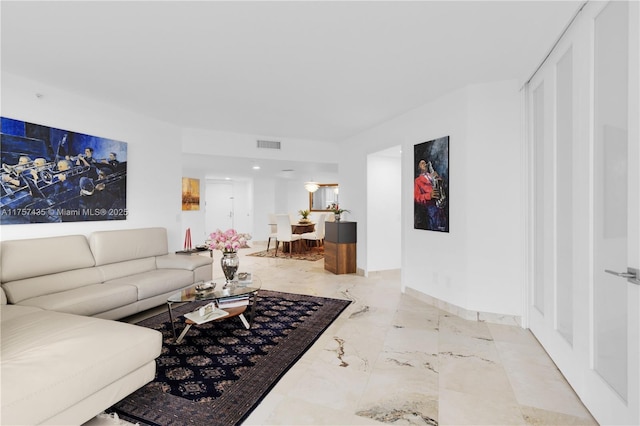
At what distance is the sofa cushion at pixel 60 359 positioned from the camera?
1.41 meters

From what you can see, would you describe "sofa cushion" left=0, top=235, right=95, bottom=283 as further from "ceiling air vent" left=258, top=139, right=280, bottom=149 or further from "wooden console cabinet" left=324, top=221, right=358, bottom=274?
"wooden console cabinet" left=324, top=221, right=358, bottom=274

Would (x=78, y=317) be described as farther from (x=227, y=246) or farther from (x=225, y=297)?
(x=227, y=246)

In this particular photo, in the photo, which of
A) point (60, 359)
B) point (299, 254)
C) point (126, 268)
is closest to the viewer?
point (60, 359)

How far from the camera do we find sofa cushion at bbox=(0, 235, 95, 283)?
2865 millimetres

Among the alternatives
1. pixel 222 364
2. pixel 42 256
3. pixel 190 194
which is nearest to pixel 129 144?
pixel 42 256

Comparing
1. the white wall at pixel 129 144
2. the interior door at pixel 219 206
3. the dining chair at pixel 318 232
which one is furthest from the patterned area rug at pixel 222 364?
the interior door at pixel 219 206

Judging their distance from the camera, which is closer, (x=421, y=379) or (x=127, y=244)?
(x=421, y=379)

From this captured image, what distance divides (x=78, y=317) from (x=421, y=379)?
246 centimetres

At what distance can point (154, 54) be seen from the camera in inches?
107

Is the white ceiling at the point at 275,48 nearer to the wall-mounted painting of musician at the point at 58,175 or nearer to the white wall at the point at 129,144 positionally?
the white wall at the point at 129,144

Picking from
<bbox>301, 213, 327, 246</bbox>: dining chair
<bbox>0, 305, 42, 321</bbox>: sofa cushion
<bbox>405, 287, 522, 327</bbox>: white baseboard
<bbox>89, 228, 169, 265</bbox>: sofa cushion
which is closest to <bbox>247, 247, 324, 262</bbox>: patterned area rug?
<bbox>301, 213, 327, 246</bbox>: dining chair

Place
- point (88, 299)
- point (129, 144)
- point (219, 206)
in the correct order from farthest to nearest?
point (219, 206) < point (129, 144) < point (88, 299)

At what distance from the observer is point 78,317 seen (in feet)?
7.26

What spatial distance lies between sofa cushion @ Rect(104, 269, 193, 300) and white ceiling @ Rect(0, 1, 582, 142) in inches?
82.9
